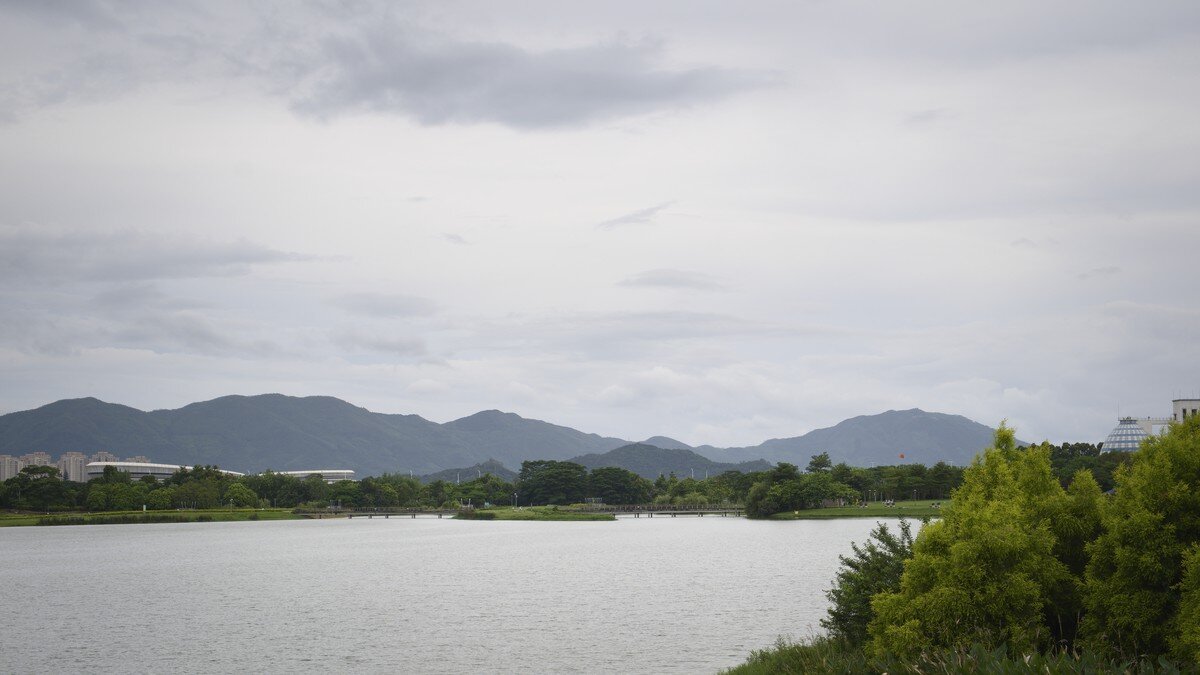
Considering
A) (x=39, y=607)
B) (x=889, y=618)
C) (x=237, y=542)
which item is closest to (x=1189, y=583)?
(x=889, y=618)

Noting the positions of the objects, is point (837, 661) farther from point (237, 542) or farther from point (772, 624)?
point (237, 542)

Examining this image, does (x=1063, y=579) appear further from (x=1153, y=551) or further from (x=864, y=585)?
(x=864, y=585)

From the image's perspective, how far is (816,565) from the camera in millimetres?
94750

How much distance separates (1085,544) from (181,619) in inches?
2344

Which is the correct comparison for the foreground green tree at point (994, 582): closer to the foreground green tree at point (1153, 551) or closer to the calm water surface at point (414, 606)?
the foreground green tree at point (1153, 551)

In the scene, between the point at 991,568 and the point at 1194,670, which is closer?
Result: the point at 1194,670

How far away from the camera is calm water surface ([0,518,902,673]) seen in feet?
174

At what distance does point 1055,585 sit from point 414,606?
50804 millimetres

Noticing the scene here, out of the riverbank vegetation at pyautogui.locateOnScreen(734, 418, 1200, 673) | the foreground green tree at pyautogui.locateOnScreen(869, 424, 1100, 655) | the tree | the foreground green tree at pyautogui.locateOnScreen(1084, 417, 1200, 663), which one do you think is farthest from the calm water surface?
the foreground green tree at pyautogui.locateOnScreen(1084, 417, 1200, 663)

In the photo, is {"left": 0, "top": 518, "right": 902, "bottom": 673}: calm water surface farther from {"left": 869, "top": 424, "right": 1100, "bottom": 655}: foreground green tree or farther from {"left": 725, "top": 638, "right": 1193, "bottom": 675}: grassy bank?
{"left": 869, "top": 424, "right": 1100, "bottom": 655}: foreground green tree

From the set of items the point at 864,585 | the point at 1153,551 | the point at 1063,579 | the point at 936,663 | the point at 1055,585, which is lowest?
the point at 936,663

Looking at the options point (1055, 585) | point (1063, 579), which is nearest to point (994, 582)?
point (1055, 585)

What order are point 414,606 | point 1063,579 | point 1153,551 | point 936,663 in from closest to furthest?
1. point 936,663
2. point 1153,551
3. point 1063,579
4. point 414,606

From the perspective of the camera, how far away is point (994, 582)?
34594 mm
